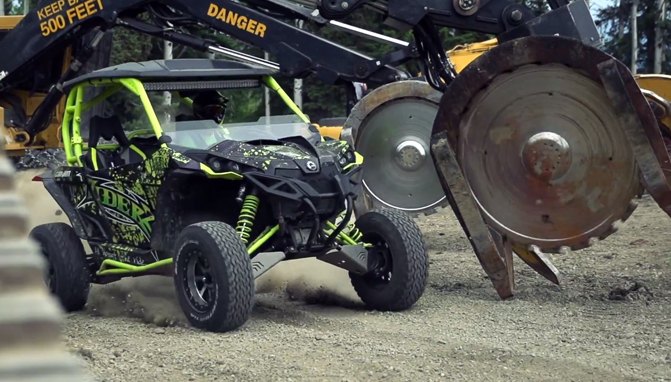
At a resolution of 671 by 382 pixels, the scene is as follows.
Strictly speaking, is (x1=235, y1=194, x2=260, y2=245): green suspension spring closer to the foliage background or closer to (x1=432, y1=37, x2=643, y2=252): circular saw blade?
(x1=432, y1=37, x2=643, y2=252): circular saw blade

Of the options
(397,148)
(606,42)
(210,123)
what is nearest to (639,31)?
(606,42)

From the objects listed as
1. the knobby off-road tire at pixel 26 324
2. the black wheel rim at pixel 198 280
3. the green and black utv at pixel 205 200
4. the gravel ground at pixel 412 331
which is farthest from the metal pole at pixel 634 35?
the knobby off-road tire at pixel 26 324

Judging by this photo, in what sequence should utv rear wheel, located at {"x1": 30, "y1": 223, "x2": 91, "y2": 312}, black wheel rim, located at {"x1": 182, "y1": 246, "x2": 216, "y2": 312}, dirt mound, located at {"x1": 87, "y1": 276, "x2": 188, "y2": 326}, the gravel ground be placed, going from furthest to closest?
utv rear wheel, located at {"x1": 30, "y1": 223, "x2": 91, "y2": 312} → dirt mound, located at {"x1": 87, "y1": 276, "x2": 188, "y2": 326} → black wheel rim, located at {"x1": 182, "y1": 246, "x2": 216, "y2": 312} → the gravel ground

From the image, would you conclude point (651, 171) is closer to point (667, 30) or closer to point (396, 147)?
point (396, 147)

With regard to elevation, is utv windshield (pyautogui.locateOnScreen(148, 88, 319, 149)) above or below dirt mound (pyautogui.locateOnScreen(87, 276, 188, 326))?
above

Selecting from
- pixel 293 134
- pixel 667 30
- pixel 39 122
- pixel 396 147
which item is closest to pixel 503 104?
pixel 293 134

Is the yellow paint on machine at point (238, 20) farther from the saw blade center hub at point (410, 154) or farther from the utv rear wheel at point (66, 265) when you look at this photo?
the saw blade center hub at point (410, 154)

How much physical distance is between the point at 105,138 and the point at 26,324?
7.51m

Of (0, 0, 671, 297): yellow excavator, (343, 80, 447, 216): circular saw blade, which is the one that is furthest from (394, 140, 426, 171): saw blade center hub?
(0, 0, 671, 297): yellow excavator

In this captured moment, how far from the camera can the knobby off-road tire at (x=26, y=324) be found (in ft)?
3.57

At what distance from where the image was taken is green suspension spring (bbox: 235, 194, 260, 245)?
7195 mm

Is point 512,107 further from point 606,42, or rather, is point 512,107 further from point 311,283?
point 606,42

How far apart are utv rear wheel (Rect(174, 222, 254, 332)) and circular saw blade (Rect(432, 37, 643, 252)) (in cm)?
190

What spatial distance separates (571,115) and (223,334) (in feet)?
10.0
